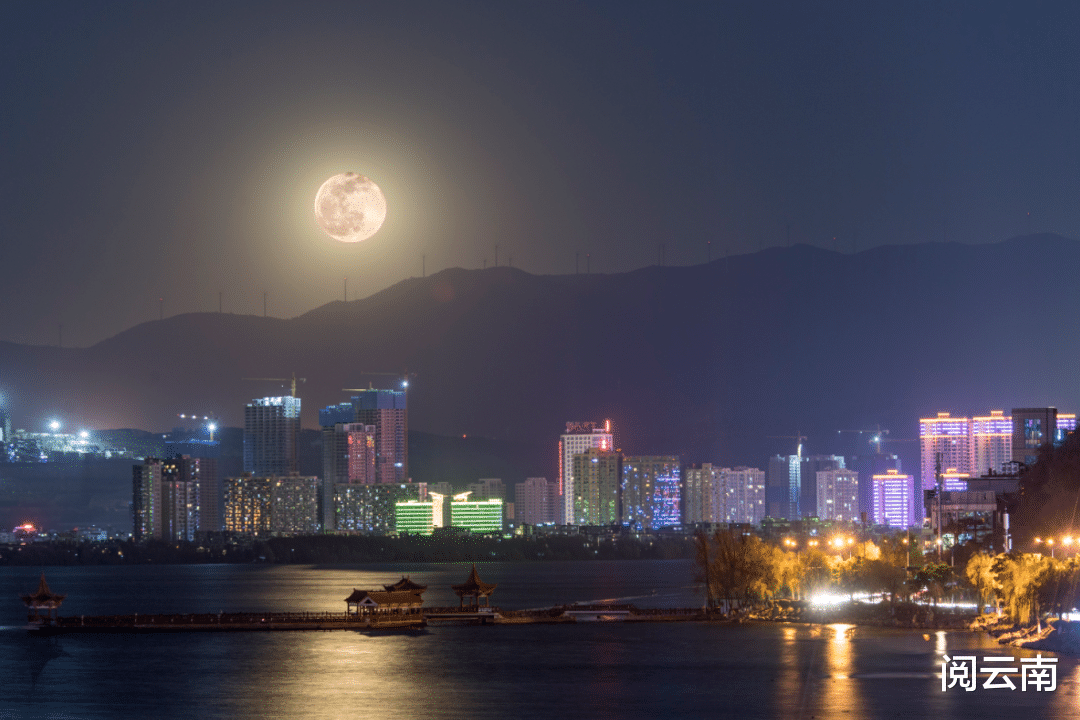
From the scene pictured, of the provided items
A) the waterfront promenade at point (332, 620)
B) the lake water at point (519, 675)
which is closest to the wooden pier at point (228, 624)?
the waterfront promenade at point (332, 620)

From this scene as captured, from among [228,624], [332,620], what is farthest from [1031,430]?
[228,624]

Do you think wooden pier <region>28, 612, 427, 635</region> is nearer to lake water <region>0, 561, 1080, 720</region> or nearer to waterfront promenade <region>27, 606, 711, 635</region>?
waterfront promenade <region>27, 606, 711, 635</region>

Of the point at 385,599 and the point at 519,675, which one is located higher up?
the point at 385,599

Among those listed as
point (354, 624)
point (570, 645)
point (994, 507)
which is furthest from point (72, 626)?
point (994, 507)

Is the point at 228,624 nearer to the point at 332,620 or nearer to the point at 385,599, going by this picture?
the point at 332,620

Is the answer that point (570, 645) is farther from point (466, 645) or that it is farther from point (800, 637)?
point (800, 637)

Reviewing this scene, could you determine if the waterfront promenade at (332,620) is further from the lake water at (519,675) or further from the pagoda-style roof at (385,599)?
→ the lake water at (519,675)
